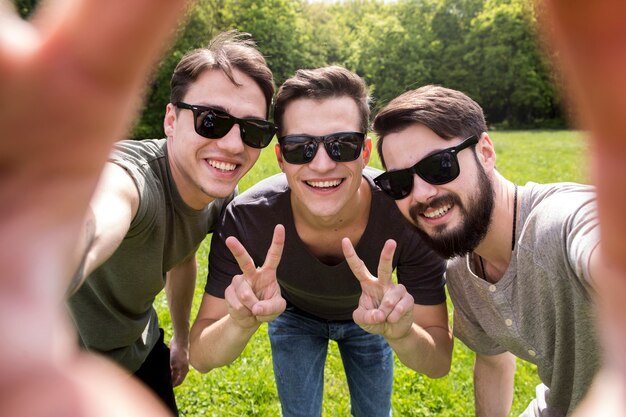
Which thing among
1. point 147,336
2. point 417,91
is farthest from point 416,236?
point 147,336

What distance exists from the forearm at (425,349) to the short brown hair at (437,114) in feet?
3.32

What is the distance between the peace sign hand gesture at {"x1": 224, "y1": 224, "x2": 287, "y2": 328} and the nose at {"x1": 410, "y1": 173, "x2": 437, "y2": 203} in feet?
2.49

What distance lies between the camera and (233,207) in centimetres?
301

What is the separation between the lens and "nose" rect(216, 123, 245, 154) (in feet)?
9.46

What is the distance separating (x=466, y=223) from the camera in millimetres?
2488

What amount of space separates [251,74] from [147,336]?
1889 millimetres

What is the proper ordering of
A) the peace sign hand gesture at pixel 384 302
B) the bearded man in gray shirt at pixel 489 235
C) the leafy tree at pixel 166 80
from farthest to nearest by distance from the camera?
the leafy tree at pixel 166 80
the peace sign hand gesture at pixel 384 302
the bearded man in gray shirt at pixel 489 235

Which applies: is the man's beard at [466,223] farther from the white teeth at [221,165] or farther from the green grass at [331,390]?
the green grass at [331,390]

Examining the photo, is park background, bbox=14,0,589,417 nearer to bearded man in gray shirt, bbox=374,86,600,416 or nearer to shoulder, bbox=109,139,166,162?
bearded man in gray shirt, bbox=374,86,600,416

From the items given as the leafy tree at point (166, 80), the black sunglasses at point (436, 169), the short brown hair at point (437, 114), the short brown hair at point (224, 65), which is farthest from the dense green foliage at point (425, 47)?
the black sunglasses at point (436, 169)

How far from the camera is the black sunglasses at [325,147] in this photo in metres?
2.87

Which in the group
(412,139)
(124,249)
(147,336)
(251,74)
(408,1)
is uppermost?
(408,1)

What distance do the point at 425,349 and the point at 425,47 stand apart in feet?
162

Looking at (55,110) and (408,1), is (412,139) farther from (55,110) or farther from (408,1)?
(408,1)
